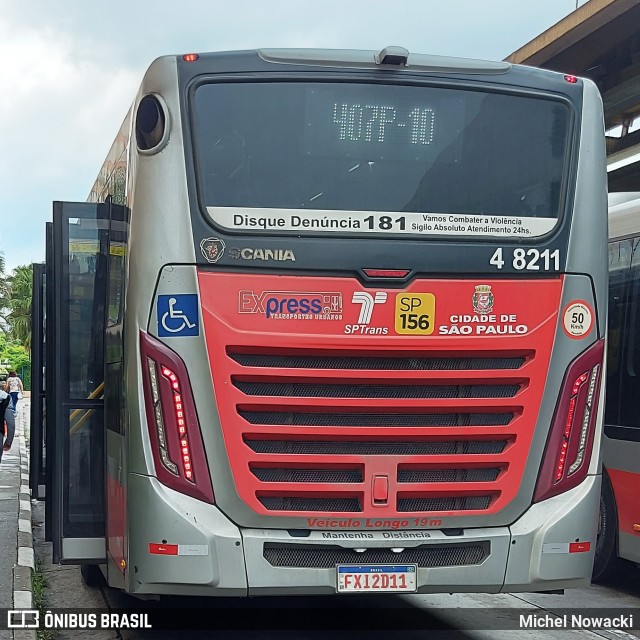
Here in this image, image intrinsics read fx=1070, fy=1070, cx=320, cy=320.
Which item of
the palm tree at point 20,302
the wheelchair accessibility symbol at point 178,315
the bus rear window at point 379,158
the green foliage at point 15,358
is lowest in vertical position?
the green foliage at point 15,358

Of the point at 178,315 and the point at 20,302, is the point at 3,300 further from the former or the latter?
the point at 178,315

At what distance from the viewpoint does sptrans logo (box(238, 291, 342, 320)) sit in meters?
5.76

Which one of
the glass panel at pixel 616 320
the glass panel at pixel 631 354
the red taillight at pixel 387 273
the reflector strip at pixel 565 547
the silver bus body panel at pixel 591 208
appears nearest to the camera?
the red taillight at pixel 387 273

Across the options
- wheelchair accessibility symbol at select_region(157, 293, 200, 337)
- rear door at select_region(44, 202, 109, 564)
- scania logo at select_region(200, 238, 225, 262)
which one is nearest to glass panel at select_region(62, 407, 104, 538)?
rear door at select_region(44, 202, 109, 564)

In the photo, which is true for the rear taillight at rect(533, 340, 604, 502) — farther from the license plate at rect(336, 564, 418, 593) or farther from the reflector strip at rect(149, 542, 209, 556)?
the reflector strip at rect(149, 542, 209, 556)

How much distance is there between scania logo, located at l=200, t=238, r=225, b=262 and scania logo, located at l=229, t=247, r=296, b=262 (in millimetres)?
59

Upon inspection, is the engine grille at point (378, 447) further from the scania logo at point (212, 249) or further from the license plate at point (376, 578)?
the scania logo at point (212, 249)

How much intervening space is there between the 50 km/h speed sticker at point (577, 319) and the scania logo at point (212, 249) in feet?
6.54

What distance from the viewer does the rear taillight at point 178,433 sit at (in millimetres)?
5727

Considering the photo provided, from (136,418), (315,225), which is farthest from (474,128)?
(136,418)

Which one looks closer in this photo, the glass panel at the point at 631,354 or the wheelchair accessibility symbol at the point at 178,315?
the wheelchair accessibility symbol at the point at 178,315

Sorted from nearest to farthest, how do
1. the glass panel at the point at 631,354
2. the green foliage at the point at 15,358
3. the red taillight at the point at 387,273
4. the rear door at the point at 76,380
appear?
the red taillight at the point at 387,273
the rear door at the point at 76,380
the glass panel at the point at 631,354
the green foliage at the point at 15,358

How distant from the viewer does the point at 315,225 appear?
586 centimetres
